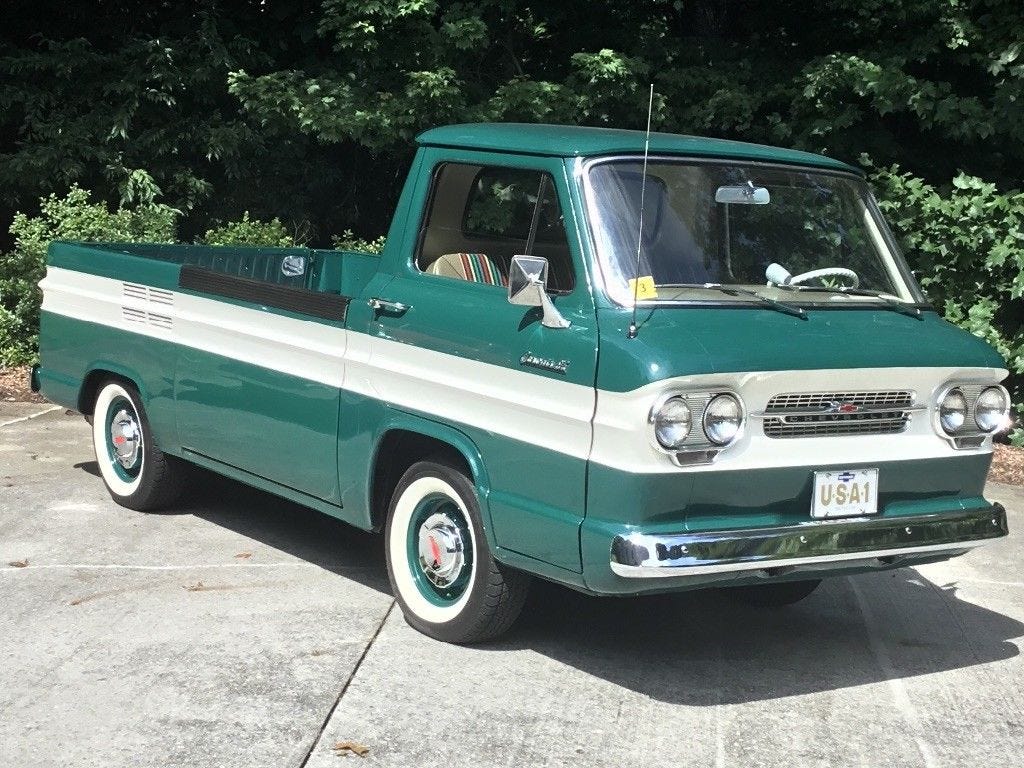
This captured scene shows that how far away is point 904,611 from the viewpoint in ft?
23.0

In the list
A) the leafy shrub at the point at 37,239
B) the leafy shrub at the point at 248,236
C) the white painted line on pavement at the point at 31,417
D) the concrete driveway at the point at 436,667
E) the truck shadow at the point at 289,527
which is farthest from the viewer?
the leafy shrub at the point at 248,236

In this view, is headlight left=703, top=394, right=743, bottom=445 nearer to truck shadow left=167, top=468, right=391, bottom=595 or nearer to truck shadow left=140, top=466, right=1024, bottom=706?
truck shadow left=140, top=466, right=1024, bottom=706

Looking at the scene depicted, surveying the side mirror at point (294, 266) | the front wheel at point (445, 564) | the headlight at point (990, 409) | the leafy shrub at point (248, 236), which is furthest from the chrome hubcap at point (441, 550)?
the leafy shrub at point (248, 236)

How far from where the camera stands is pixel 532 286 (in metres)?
5.56

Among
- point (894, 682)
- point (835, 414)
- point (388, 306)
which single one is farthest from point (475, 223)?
point (894, 682)

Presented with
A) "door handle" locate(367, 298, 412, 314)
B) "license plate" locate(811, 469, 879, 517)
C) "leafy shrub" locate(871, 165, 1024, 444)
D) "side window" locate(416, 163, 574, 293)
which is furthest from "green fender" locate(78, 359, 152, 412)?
"leafy shrub" locate(871, 165, 1024, 444)

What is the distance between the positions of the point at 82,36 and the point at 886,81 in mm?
8339

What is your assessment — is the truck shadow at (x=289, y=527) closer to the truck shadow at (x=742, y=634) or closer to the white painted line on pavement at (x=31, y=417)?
the truck shadow at (x=742, y=634)

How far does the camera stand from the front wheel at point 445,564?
5934 mm

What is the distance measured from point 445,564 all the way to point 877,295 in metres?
2.07

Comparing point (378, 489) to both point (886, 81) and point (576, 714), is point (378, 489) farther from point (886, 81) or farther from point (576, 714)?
point (886, 81)

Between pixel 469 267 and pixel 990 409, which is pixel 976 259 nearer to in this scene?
pixel 990 409

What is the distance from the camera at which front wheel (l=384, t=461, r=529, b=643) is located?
5.93 m

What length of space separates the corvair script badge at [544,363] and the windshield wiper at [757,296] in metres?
0.58
